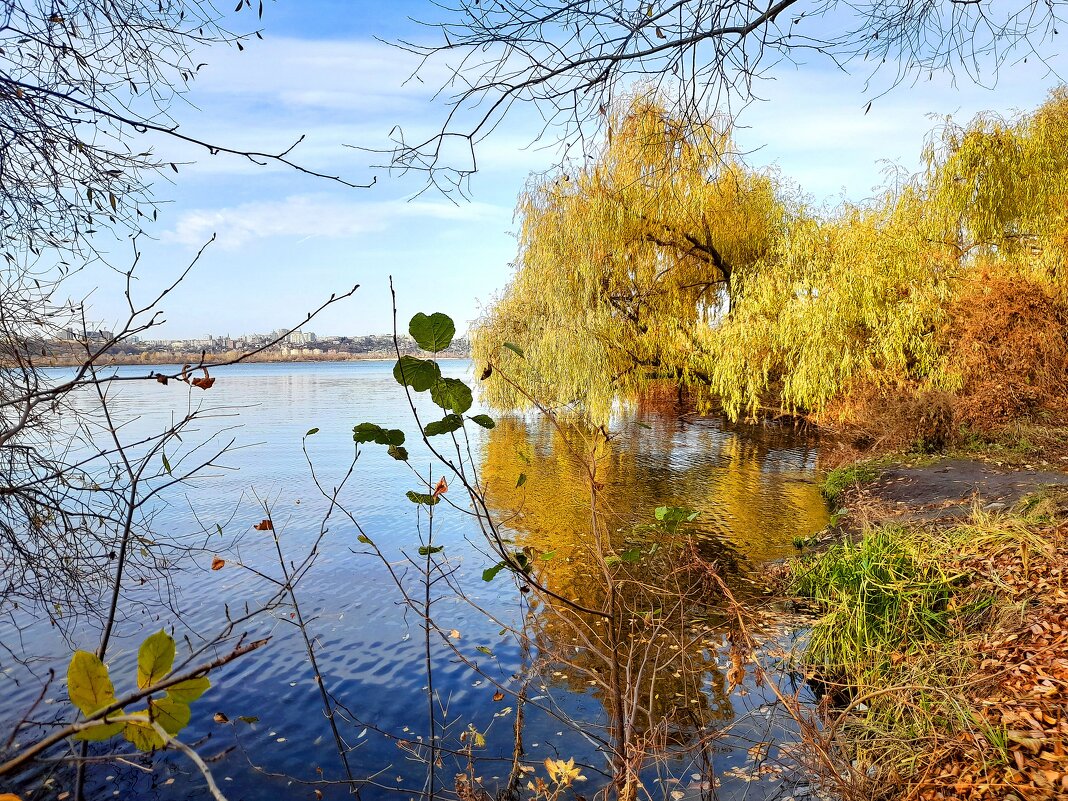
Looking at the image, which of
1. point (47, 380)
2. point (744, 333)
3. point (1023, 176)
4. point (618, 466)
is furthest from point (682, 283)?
point (47, 380)

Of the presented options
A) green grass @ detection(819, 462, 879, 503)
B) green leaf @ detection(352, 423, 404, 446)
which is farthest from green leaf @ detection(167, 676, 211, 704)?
green grass @ detection(819, 462, 879, 503)

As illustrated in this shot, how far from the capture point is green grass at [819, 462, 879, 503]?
9867 millimetres

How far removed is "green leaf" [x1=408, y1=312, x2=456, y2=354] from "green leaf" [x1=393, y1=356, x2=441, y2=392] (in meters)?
0.04

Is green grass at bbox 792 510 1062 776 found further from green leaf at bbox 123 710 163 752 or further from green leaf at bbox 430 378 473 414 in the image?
green leaf at bbox 123 710 163 752

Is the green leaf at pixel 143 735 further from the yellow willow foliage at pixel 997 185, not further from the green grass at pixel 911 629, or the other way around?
the yellow willow foliage at pixel 997 185

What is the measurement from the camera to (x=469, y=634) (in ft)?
20.2

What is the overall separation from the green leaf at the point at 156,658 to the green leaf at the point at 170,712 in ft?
0.25

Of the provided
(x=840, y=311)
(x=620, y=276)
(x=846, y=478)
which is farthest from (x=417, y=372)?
(x=620, y=276)

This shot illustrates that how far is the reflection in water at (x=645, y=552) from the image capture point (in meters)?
2.48

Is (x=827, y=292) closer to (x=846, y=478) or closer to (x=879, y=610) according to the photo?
(x=846, y=478)

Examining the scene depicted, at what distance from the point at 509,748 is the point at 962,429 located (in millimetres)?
9859

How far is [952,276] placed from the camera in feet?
41.4

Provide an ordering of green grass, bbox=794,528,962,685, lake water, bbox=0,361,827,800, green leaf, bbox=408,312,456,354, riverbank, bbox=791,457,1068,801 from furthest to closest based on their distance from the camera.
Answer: green grass, bbox=794,528,962,685
lake water, bbox=0,361,827,800
riverbank, bbox=791,457,1068,801
green leaf, bbox=408,312,456,354

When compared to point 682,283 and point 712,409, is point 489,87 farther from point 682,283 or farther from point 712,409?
point 712,409
